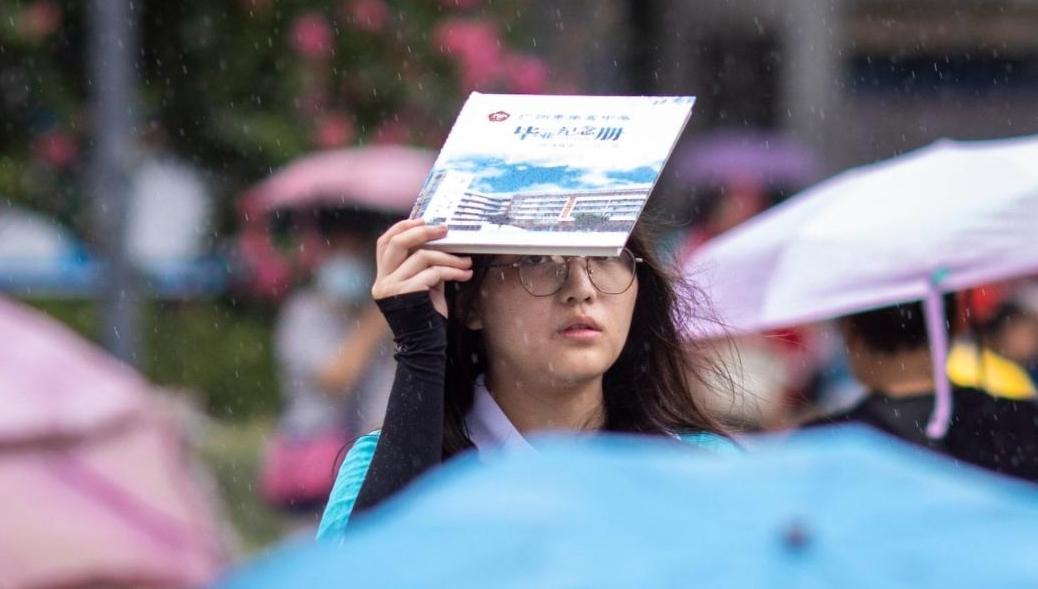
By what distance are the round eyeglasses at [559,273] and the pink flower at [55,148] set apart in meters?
7.61

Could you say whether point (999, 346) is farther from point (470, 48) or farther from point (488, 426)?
point (470, 48)

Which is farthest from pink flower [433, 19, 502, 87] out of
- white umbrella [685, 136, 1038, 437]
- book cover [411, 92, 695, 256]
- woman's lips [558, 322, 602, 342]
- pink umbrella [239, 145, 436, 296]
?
woman's lips [558, 322, 602, 342]

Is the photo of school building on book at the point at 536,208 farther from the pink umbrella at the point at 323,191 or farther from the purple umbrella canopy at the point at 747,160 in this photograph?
the purple umbrella canopy at the point at 747,160

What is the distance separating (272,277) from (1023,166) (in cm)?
555

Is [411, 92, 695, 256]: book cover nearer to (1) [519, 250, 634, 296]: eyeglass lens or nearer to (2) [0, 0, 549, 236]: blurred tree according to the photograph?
(1) [519, 250, 634, 296]: eyeglass lens

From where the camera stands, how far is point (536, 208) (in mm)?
3326

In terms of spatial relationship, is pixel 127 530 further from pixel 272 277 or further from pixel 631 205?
pixel 272 277

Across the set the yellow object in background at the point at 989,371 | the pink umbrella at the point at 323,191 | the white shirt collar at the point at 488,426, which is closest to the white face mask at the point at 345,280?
the pink umbrella at the point at 323,191

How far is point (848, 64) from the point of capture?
16297mm

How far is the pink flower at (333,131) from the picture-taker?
1110 cm

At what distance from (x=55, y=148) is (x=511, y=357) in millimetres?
7658

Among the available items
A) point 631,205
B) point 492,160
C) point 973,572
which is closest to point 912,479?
point 973,572

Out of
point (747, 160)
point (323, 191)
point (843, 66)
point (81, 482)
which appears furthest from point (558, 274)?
point (843, 66)

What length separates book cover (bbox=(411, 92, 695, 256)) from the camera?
3.29m
